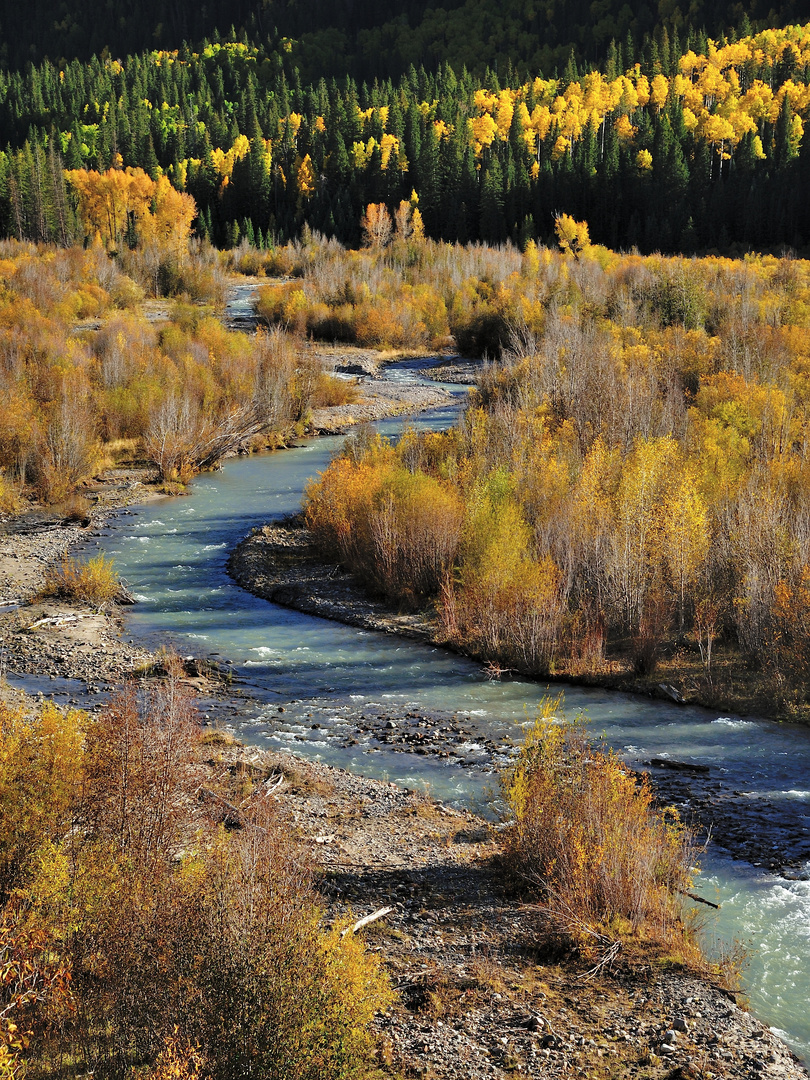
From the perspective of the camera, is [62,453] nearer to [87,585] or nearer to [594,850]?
[87,585]

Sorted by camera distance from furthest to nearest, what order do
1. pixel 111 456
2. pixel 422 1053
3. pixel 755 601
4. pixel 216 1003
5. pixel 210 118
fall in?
pixel 210 118, pixel 111 456, pixel 755 601, pixel 422 1053, pixel 216 1003

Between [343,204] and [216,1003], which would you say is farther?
[343,204]

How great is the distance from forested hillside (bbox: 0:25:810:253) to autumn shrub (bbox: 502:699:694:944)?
90111 millimetres

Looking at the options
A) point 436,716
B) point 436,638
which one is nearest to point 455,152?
point 436,638

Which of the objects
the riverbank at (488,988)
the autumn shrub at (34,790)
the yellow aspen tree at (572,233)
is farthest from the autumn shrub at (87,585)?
the yellow aspen tree at (572,233)

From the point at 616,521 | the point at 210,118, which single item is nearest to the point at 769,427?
the point at 616,521

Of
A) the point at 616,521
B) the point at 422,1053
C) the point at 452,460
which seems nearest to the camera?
the point at 422,1053

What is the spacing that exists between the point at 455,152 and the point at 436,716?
106577mm

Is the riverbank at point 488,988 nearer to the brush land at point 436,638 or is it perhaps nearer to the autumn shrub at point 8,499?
the brush land at point 436,638

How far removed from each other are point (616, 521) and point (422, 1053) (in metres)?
14.5

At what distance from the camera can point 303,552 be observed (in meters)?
26.3

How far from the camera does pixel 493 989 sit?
9148 mm

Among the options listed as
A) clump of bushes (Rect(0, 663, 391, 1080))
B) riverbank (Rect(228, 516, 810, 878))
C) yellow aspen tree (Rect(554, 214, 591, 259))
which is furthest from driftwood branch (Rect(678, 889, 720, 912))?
yellow aspen tree (Rect(554, 214, 591, 259))

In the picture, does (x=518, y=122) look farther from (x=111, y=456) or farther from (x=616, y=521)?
(x=616, y=521)
